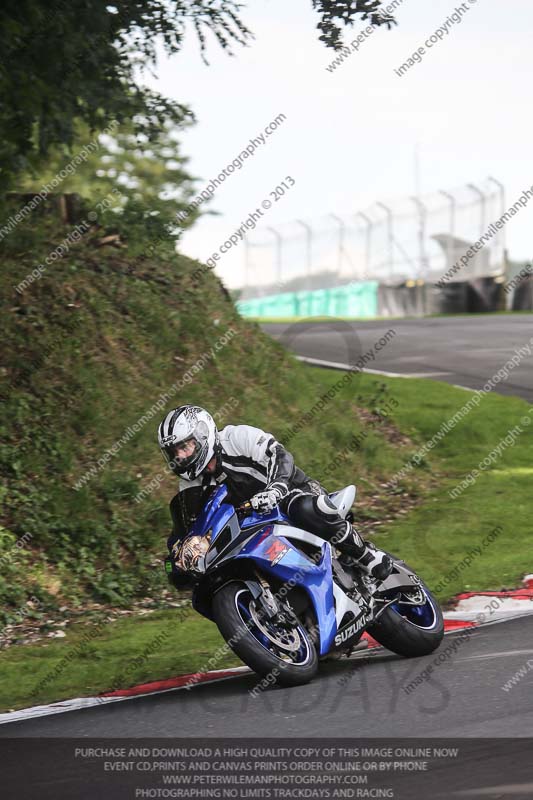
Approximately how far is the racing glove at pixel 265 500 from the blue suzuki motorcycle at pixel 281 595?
0.11 meters

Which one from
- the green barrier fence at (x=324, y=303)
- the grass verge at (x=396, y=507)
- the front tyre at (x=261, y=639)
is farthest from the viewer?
the green barrier fence at (x=324, y=303)

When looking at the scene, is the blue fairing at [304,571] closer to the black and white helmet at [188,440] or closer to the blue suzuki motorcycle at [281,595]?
the blue suzuki motorcycle at [281,595]

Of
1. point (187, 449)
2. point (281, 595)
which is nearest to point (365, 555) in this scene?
point (281, 595)

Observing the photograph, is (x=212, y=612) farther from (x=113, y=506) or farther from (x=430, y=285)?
(x=430, y=285)

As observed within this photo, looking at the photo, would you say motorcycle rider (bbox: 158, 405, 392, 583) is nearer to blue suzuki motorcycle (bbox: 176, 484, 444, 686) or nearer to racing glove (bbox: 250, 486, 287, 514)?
racing glove (bbox: 250, 486, 287, 514)

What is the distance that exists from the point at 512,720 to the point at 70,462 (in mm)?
7938

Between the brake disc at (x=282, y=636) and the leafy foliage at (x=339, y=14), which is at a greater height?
the leafy foliage at (x=339, y=14)

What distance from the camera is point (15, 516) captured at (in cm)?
1193

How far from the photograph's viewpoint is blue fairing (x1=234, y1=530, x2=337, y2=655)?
6.81 m

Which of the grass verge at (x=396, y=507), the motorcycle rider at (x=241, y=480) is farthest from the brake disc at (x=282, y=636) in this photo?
the grass verge at (x=396, y=507)

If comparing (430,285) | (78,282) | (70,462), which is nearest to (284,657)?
(70,462)

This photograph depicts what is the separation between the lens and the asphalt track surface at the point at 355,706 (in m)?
5.90

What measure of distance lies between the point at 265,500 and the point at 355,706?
129 cm

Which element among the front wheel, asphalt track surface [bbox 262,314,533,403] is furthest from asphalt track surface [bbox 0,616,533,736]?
asphalt track surface [bbox 262,314,533,403]
